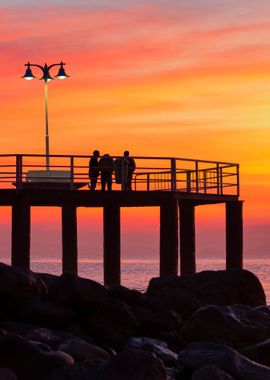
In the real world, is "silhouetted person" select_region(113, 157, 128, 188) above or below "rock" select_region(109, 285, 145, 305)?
above

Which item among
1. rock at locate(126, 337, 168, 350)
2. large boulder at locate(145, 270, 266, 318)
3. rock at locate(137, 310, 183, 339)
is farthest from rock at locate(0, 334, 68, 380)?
large boulder at locate(145, 270, 266, 318)

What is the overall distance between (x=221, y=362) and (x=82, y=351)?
291 cm

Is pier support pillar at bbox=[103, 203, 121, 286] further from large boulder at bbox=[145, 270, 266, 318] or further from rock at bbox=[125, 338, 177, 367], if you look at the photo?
rock at bbox=[125, 338, 177, 367]

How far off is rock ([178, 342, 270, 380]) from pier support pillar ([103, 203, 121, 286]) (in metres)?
19.9

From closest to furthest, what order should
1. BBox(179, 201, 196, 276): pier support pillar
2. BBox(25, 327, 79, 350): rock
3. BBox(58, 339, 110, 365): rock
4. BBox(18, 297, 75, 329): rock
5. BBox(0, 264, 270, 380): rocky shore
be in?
BBox(0, 264, 270, 380): rocky shore → BBox(58, 339, 110, 365): rock → BBox(25, 327, 79, 350): rock → BBox(18, 297, 75, 329): rock → BBox(179, 201, 196, 276): pier support pillar

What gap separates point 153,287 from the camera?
27.4 meters

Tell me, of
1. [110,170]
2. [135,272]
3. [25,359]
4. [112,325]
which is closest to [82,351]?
[25,359]

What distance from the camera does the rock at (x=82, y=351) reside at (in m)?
19.5

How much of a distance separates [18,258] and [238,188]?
387 inches

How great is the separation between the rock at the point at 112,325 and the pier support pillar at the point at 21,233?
12.2 m

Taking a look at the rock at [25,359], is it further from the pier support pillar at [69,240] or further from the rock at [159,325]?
the pier support pillar at [69,240]

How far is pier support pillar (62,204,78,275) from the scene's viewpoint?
137ft

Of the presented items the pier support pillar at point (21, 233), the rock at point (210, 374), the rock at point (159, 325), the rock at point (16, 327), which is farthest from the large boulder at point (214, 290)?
the pier support pillar at point (21, 233)

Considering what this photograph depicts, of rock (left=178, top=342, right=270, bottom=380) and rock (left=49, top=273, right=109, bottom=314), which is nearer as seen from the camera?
rock (left=178, top=342, right=270, bottom=380)
